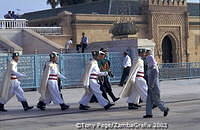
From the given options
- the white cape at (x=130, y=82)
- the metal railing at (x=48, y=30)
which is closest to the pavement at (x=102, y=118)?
the white cape at (x=130, y=82)

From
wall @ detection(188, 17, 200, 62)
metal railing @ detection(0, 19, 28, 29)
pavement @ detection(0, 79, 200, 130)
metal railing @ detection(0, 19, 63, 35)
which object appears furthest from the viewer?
wall @ detection(188, 17, 200, 62)

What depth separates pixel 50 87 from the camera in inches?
653

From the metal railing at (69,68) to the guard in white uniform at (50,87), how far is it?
7.64 meters

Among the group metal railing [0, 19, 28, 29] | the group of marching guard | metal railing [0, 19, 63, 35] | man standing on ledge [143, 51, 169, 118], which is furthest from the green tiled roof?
man standing on ledge [143, 51, 169, 118]

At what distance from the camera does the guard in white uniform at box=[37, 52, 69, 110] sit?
54.2 ft

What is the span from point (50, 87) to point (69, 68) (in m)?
10.7

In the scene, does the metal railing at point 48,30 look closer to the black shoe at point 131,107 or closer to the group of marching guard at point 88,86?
the group of marching guard at point 88,86

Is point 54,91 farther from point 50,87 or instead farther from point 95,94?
point 95,94

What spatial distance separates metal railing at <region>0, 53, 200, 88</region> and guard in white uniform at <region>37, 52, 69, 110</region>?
7641 mm

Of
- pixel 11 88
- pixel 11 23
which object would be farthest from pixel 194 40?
pixel 11 88

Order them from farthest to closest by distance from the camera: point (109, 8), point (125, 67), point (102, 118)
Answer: point (109, 8)
point (125, 67)
point (102, 118)

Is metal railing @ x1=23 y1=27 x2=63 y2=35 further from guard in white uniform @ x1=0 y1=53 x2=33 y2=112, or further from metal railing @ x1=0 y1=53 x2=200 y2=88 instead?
guard in white uniform @ x1=0 y1=53 x2=33 y2=112

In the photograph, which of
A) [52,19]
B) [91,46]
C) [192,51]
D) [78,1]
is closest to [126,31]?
[91,46]

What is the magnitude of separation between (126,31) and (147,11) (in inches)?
526
